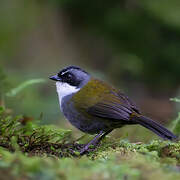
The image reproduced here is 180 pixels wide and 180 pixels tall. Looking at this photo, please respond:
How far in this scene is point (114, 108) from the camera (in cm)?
412

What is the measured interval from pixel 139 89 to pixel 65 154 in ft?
28.6

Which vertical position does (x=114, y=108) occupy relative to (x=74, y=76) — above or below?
below

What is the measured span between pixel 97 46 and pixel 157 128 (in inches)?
339

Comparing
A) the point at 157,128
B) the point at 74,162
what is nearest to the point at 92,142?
the point at 157,128

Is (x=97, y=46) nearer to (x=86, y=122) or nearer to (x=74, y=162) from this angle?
(x=86, y=122)

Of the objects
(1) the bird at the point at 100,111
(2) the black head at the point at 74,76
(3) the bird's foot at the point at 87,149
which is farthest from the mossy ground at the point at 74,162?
(2) the black head at the point at 74,76

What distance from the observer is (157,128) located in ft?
12.6

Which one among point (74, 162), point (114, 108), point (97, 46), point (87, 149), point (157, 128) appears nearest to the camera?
point (74, 162)

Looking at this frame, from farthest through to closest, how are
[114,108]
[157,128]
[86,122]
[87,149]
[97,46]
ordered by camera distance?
[97,46], [86,122], [114,108], [157,128], [87,149]

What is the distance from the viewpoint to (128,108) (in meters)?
4.13

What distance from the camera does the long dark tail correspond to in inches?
148

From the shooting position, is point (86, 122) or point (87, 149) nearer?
point (87, 149)

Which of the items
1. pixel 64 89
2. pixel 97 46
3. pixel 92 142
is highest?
pixel 97 46

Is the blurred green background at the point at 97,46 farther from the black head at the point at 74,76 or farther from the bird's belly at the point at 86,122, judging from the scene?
the bird's belly at the point at 86,122
